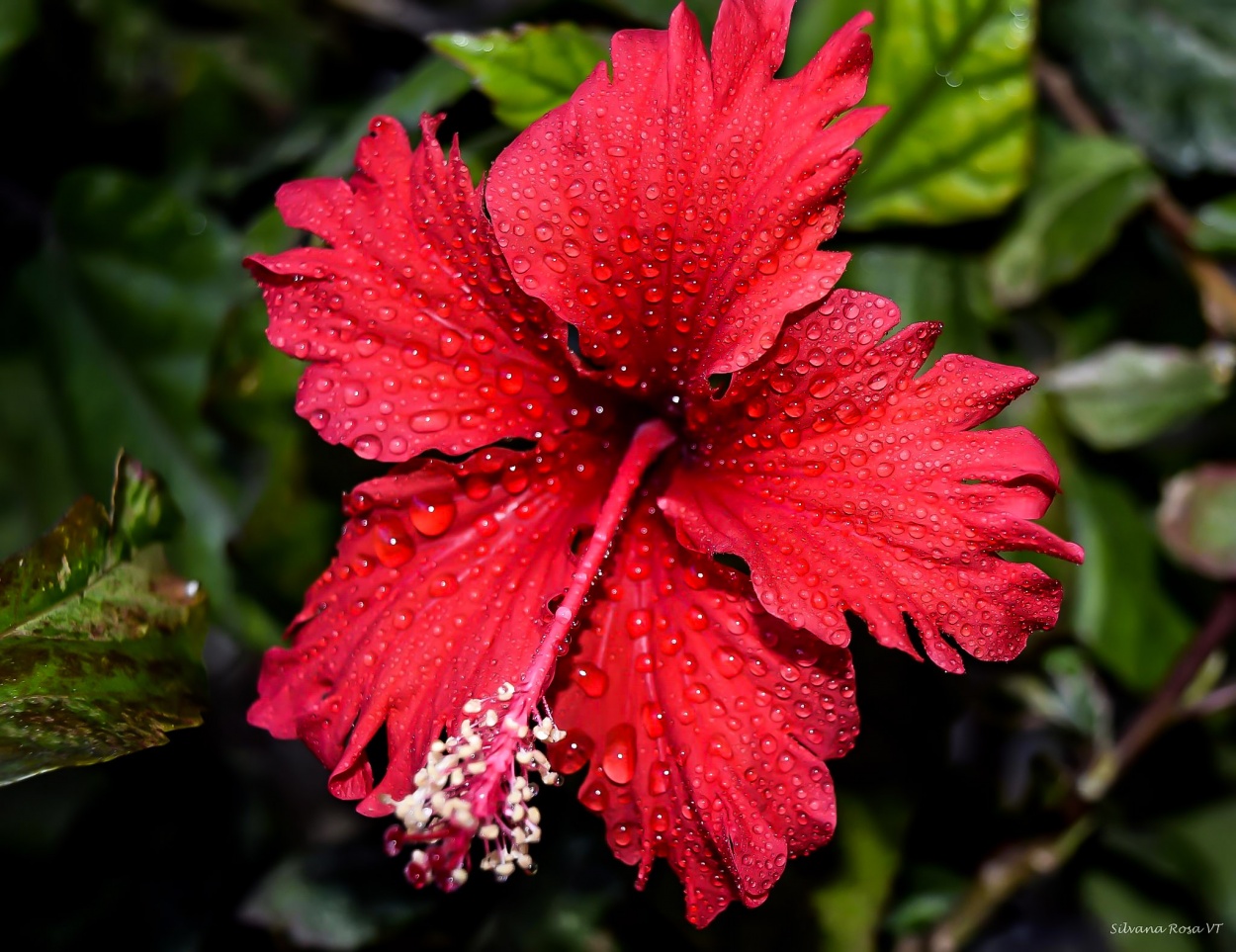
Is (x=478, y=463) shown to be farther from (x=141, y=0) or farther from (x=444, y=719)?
(x=141, y=0)

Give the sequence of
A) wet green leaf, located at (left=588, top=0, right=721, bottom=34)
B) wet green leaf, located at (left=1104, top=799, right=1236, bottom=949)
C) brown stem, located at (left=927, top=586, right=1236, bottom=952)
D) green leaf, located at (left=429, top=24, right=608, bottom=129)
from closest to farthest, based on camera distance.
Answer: green leaf, located at (left=429, top=24, right=608, bottom=129)
wet green leaf, located at (left=588, top=0, right=721, bottom=34)
brown stem, located at (left=927, top=586, right=1236, bottom=952)
wet green leaf, located at (left=1104, top=799, right=1236, bottom=949)

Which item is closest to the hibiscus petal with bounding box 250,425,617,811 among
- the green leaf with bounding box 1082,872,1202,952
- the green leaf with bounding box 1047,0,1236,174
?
the green leaf with bounding box 1047,0,1236,174

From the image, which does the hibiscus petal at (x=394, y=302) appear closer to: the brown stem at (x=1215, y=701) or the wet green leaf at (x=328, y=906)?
the wet green leaf at (x=328, y=906)

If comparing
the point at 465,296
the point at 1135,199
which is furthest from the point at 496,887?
the point at 1135,199

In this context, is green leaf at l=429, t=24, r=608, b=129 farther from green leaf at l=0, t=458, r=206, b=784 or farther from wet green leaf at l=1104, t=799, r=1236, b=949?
wet green leaf at l=1104, t=799, r=1236, b=949

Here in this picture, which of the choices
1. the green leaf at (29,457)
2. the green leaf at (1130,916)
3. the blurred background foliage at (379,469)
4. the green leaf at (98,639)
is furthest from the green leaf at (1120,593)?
the green leaf at (29,457)

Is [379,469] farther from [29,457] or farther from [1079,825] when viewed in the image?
[1079,825]

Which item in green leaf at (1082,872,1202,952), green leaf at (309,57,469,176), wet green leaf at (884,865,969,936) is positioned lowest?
green leaf at (1082,872,1202,952)
